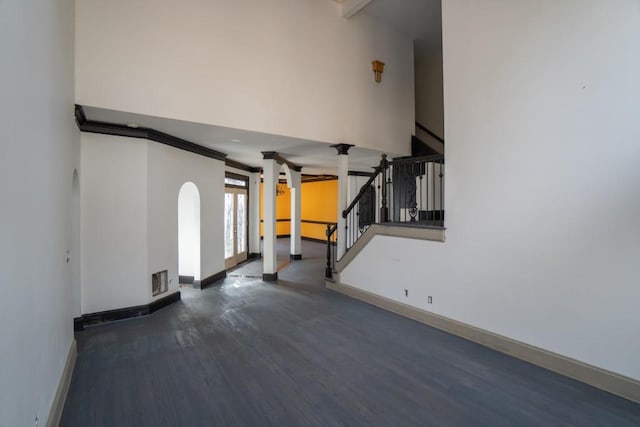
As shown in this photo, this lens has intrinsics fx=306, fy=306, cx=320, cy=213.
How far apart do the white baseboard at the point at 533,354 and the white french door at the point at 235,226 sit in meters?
4.52

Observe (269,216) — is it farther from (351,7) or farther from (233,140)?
(351,7)

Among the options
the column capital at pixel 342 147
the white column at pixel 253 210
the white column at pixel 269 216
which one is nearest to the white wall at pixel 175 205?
the white column at pixel 269 216

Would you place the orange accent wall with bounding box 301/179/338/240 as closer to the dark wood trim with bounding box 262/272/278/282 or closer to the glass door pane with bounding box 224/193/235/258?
the glass door pane with bounding box 224/193/235/258

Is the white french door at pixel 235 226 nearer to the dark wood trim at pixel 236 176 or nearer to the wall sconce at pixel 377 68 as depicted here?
the dark wood trim at pixel 236 176

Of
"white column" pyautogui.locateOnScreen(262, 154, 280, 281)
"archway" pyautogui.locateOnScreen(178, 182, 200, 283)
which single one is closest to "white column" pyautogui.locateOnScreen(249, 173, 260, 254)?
"white column" pyautogui.locateOnScreen(262, 154, 280, 281)

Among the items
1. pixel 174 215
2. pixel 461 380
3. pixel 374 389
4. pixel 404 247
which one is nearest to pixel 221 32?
pixel 174 215

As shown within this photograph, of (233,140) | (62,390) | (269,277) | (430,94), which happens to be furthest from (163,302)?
(430,94)

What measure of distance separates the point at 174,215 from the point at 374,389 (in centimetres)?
411

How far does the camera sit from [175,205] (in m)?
5.16

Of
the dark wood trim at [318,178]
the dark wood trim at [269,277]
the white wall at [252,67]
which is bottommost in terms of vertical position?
the dark wood trim at [269,277]

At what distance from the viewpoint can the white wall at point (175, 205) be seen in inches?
181

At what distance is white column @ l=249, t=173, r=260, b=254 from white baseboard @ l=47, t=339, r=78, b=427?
596 centimetres

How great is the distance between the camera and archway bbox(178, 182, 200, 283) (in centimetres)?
595

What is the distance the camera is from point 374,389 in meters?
2.73
